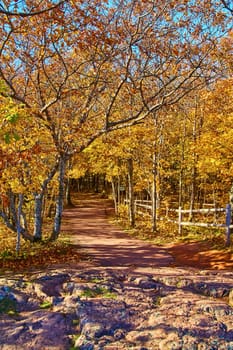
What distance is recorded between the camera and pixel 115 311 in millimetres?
4723

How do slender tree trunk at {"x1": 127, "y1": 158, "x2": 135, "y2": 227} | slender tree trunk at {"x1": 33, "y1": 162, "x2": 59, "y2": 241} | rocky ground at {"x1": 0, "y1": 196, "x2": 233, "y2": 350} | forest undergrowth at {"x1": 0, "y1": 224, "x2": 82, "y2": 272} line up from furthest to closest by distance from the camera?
slender tree trunk at {"x1": 127, "y1": 158, "x2": 135, "y2": 227} → slender tree trunk at {"x1": 33, "y1": 162, "x2": 59, "y2": 241} → forest undergrowth at {"x1": 0, "y1": 224, "x2": 82, "y2": 272} → rocky ground at {"x1": 0, "y1": 196, "x2": 233, "y2": 350}

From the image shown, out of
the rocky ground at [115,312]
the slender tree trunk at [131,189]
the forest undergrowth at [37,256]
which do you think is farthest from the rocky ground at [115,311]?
the slender tree trunk at [131,189]

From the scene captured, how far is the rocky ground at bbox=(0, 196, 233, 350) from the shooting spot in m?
4.05

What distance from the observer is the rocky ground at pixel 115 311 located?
405 cm

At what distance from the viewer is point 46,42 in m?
8.54

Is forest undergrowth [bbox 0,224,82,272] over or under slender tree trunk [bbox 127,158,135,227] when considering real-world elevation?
under

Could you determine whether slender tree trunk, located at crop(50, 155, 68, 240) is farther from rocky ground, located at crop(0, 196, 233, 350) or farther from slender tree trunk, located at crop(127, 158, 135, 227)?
slender tree trunk, located at crop(127, 158, 135, 227)

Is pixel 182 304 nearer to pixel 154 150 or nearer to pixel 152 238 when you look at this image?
pixel 152 238

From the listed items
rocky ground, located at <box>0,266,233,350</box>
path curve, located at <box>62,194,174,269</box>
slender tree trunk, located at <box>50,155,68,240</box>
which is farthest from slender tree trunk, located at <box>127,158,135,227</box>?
rocky ground, located at <box>0,266,233,350</box>

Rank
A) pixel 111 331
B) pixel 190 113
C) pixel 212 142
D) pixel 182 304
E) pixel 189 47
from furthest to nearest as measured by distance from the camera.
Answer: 1. pixel 190 113
2. pixel 212 142
3. pixel 189 47
4. pixel 182 304
5. pixel 111 331

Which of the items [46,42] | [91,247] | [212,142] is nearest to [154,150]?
[212,142]

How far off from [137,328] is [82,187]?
139 feet

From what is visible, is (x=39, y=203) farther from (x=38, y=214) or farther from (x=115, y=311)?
(x=115, y=311)

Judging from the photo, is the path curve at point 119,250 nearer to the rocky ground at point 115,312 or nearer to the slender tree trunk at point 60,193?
the slender tree trunk at point 60,193
